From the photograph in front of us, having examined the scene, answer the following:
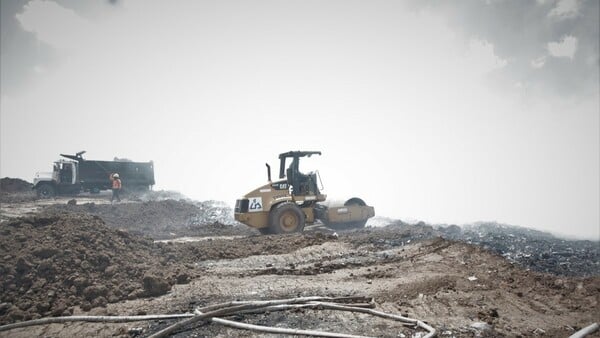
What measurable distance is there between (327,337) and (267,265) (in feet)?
12.9

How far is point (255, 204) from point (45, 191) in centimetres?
1971

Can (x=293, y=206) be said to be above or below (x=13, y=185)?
below

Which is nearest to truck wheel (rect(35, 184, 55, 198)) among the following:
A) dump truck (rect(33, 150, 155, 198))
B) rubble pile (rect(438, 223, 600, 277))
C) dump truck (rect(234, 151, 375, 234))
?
dump truck (rect(33, 150, 155, 198))

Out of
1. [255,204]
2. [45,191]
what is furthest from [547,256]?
[45,191]

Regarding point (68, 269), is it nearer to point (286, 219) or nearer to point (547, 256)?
point (286, 219)

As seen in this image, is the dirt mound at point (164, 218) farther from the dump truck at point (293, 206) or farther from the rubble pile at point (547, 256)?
the rubble pile at point (547, 256)

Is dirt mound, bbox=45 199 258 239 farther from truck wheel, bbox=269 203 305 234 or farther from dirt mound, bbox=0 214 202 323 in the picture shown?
dirt mound, bbox=0 214 202 323

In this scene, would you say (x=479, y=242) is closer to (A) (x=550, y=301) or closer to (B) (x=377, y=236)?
(B) (x=377, y=236)

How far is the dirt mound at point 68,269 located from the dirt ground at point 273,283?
0.02 metres

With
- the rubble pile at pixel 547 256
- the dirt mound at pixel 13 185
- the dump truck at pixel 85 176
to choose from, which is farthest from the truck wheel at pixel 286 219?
the dirt mound at pixel 13 185

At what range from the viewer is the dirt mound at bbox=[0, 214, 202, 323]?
5.07m

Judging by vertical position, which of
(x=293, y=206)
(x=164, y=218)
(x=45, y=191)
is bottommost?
(x=164, y=218)

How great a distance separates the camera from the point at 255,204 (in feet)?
36.7

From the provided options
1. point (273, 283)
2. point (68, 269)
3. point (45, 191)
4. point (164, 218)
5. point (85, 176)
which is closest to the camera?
point (68, 269)
